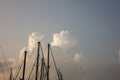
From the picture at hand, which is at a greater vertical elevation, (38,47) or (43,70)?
(38,47)

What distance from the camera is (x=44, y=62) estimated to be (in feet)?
190

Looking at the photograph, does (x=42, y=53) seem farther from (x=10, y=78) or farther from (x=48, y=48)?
(x=10, y=78)

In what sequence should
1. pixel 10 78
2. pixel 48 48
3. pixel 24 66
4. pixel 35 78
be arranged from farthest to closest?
pixel 10 78, pixel 48 48, pixel 35 78, pixel 24 66

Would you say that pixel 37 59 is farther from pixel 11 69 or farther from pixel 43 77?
pixel 11 69

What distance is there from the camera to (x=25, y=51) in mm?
48375

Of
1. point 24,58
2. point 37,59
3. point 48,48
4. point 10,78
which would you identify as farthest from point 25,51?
point 10,78

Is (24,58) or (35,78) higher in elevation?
(24,58)

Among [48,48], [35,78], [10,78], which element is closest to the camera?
[35,78]

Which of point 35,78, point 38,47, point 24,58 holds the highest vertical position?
point 38,47

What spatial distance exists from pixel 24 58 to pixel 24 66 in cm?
166

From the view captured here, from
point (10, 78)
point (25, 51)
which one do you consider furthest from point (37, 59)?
point (10, 78)

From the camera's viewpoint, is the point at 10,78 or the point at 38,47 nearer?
the point at 38,47

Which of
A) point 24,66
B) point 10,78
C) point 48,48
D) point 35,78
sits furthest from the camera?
point 10,78

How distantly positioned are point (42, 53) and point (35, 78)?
7267mm
